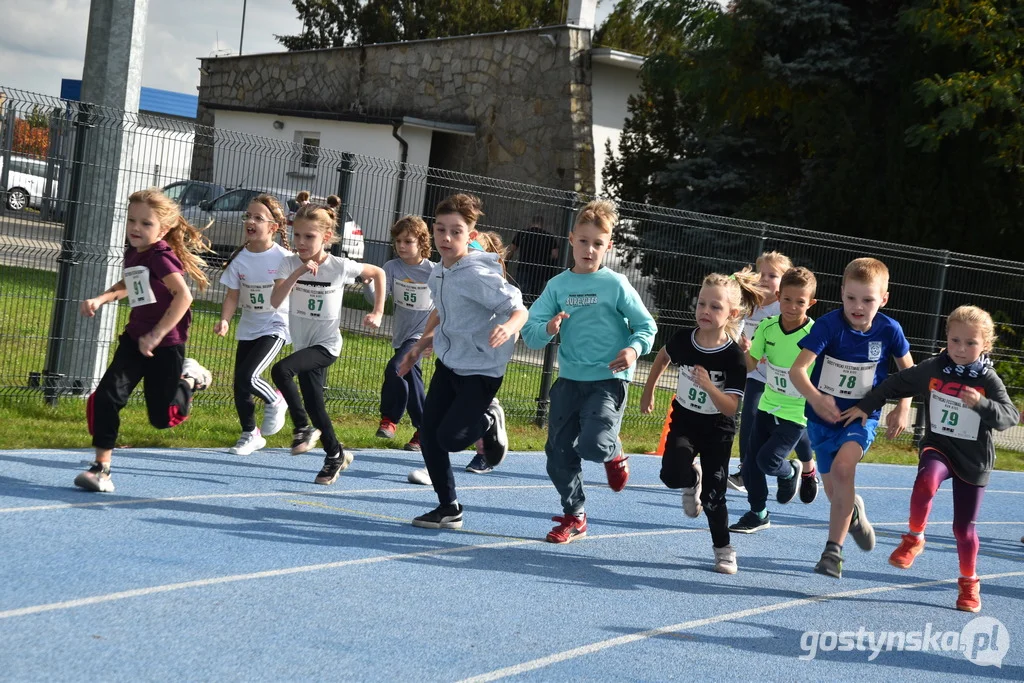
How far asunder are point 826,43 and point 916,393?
1451 centimetres

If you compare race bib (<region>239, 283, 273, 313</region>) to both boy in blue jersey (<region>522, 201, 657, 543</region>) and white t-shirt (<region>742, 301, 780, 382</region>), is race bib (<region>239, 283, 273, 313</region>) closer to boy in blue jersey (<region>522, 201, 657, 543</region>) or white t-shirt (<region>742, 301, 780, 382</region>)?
boy in blue jersey (<region>522, 201, 657, 543</region>)

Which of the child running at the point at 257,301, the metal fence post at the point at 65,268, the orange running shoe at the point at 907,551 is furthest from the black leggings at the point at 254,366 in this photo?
the orange running shoe at the point at 907,551

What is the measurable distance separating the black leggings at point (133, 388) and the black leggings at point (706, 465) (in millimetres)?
3047

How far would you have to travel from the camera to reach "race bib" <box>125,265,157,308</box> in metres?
7.01

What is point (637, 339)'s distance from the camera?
22.4 feet

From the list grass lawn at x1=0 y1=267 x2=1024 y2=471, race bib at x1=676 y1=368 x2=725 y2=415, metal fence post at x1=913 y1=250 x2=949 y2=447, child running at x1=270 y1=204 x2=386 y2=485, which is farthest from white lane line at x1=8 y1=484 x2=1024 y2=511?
metal fence post at x1=913 y1=250 x2=949 y2=447

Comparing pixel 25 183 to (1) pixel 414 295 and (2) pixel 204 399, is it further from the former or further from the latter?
(1) pixel 414 295

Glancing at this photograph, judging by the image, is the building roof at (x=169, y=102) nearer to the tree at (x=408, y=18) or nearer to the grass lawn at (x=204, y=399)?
the tree at (x=408, y=18)

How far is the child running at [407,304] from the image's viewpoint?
30.9 ft

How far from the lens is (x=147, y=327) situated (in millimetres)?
7051

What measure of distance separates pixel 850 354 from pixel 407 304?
3916mm

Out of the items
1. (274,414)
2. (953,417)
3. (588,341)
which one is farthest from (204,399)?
(953,417)

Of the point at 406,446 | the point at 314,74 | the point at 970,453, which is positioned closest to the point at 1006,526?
the point at 970,453

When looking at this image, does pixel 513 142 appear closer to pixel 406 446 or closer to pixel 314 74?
pixel 314 74
